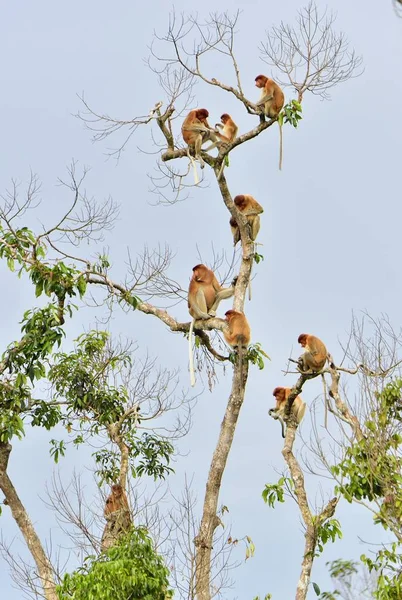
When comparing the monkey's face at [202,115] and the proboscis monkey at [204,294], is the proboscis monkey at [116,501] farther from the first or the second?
the monkey's face at [202,115]

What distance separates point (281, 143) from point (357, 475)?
14.5 ft

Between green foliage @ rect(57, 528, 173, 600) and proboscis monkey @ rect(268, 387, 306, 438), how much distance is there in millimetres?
2007

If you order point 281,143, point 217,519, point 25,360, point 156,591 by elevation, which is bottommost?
point 156,591

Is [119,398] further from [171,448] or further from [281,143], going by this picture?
[281,143]

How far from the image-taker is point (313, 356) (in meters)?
11.6

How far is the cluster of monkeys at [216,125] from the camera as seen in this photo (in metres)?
12.4

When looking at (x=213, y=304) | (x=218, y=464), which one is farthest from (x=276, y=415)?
(x=213, y=304)

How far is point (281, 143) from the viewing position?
1352 cm

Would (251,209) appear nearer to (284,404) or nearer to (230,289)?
(230,289)

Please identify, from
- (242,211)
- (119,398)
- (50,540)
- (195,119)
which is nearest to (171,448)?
(119,398)

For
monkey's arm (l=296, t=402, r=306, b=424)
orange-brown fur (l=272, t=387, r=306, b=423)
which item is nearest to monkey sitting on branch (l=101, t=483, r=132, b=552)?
orange-brown fur (l=272, t=387, r=306, b=423)

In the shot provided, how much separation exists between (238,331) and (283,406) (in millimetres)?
1067

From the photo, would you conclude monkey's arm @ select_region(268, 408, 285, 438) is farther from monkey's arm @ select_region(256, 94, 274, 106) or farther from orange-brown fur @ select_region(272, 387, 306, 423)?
monkey's arm @ select_region(256, 94, 274, 106)

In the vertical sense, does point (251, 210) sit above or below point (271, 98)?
below
